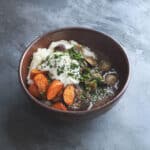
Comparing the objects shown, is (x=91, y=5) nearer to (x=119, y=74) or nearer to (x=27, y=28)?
(x=27, y=28)

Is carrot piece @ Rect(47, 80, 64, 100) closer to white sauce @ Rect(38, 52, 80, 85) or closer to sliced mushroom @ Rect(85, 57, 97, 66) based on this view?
white sauce @ Rect(38, 52, 80, 85)

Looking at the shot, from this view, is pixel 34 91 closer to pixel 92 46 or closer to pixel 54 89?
pixel 54 89

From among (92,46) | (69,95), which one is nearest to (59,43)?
(92,46)

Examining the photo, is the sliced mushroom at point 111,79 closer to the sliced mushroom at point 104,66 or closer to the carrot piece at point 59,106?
the sliced mushroom at point 104,66

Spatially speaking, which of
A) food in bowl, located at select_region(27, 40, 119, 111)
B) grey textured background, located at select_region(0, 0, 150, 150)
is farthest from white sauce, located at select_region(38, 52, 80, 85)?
grey textured background, located at select_region(0, 0, 150, 150)

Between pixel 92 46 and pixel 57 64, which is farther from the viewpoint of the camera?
pixel 92 46

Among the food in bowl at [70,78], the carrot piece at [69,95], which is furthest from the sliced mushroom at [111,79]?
the carrot piece at [69,95]

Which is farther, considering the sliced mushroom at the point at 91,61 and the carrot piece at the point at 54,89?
the sliced mushroom at the point at 91,61
